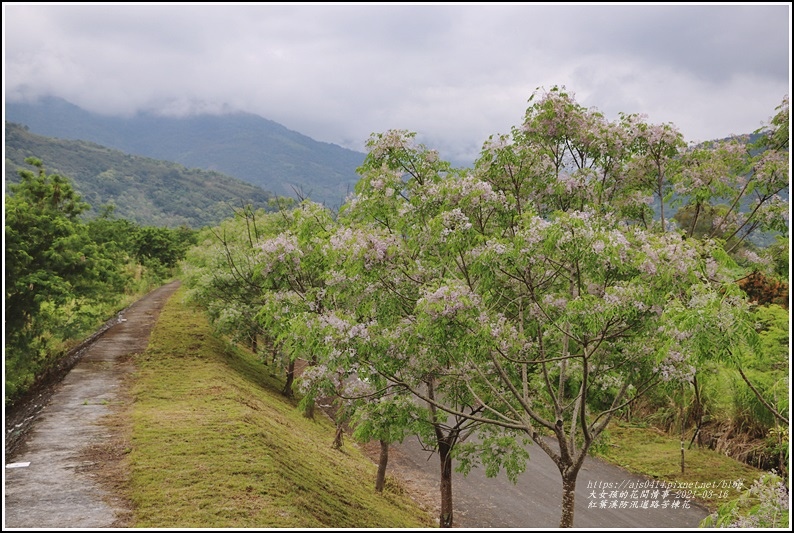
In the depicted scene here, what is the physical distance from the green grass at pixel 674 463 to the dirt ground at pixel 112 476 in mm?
811

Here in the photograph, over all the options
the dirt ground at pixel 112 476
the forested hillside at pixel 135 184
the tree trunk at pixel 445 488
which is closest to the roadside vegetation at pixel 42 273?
the dirt ground at pixel 112 476

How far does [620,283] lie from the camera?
7.74 m

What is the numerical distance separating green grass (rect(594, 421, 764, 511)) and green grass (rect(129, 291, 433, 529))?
8729mm

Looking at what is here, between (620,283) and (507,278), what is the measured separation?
2.14 metres

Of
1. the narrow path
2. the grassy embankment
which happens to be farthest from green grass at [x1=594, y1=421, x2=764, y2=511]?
the narrow path

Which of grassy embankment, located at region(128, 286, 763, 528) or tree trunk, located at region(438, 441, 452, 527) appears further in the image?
tree trunk, located at region(438, 441, 452, 527)

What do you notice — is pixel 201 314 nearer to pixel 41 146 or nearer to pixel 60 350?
pixel 60 350

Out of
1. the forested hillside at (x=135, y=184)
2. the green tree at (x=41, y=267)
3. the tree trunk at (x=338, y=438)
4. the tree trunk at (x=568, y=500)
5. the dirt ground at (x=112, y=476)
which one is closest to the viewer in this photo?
the dirt ground at (x=112, y=476)

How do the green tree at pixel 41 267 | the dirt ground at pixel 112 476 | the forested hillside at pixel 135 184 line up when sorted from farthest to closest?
1. the forested hillside at pixel 135 184
2. the green tree at pixel 41 267
3. the dirt ground at pixel 112 476

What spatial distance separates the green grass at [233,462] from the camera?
8.79 metres

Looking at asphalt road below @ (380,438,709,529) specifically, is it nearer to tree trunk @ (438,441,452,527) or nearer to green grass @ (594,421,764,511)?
green grass @ (594,421,764,511)

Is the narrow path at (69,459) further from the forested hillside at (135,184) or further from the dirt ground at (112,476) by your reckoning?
the forested hillside at (135,184)

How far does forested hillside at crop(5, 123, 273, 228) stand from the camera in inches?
5310

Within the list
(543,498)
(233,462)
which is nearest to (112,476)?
(233,462)
